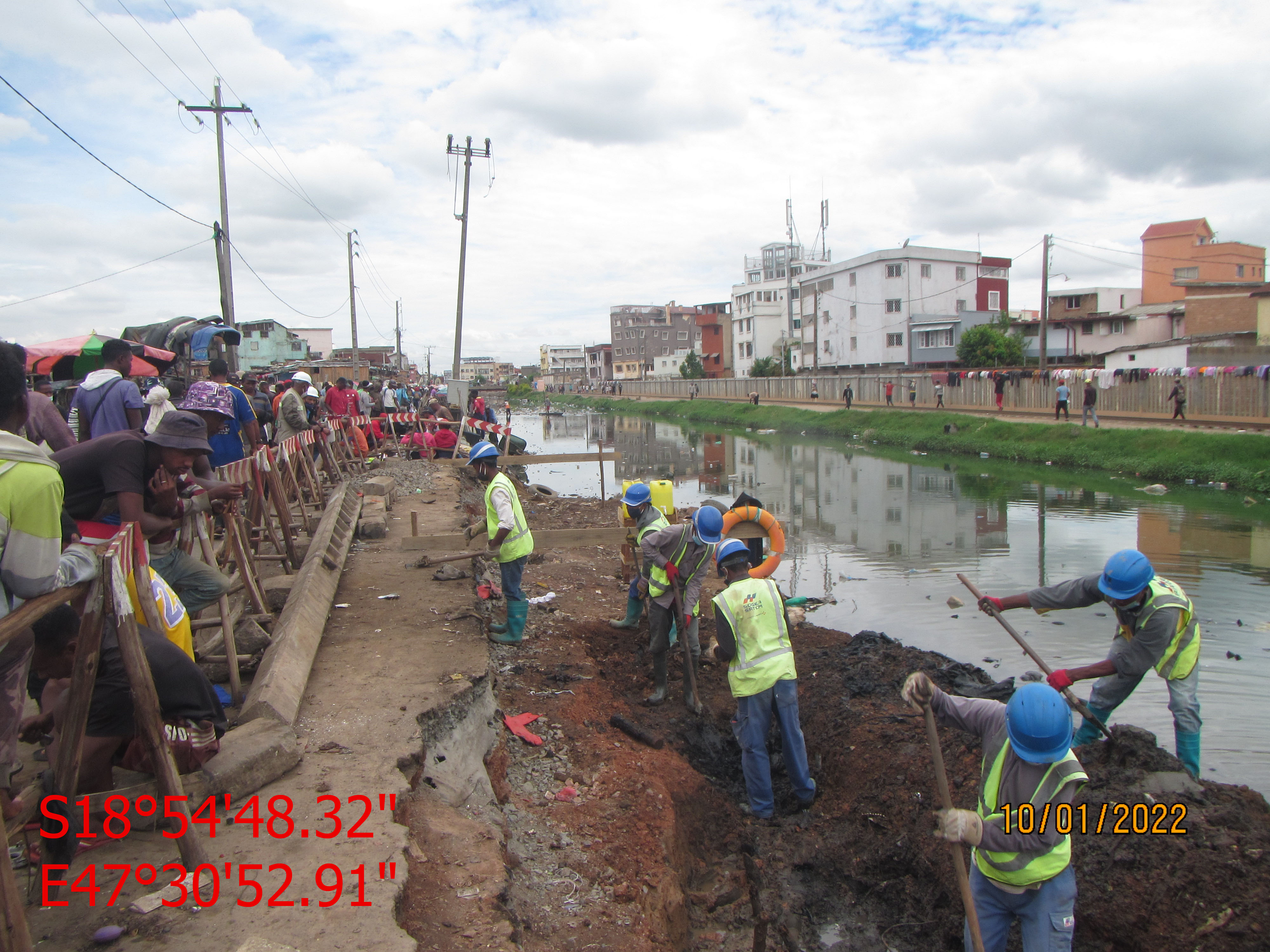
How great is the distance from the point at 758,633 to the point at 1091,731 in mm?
2354

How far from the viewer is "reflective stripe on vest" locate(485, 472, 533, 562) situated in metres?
6.14

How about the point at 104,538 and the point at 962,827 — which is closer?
the point at 962,827

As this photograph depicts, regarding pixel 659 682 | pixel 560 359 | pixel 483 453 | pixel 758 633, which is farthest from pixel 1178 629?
pixel 560 359

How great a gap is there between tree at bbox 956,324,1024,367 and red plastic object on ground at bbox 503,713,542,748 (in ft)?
124

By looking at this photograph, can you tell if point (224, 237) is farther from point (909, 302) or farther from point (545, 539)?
point (909, 302)

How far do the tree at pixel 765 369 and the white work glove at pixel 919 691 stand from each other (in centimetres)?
4967

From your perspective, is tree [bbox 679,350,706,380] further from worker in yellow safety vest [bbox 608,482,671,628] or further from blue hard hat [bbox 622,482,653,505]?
blue hard hat [bbox 622,482,653,505]

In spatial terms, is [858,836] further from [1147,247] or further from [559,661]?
[1147,247]

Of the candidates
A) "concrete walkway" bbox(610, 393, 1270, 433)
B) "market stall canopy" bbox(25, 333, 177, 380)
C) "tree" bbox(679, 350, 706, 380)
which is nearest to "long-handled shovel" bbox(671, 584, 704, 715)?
"market stall canopy" bbox(25, 333, 177, 380)

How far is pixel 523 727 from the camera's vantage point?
204 inches

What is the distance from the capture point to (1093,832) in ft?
13.0

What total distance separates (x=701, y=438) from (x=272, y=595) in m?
32.8

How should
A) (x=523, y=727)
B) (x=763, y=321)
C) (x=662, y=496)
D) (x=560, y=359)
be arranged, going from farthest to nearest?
(x=560, y=359)
(x=763, y=321)
(x=662, y=496)
(x=523, y=727)

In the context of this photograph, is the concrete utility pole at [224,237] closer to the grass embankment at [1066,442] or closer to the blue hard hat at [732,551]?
the blue hard hat at [732,551]
